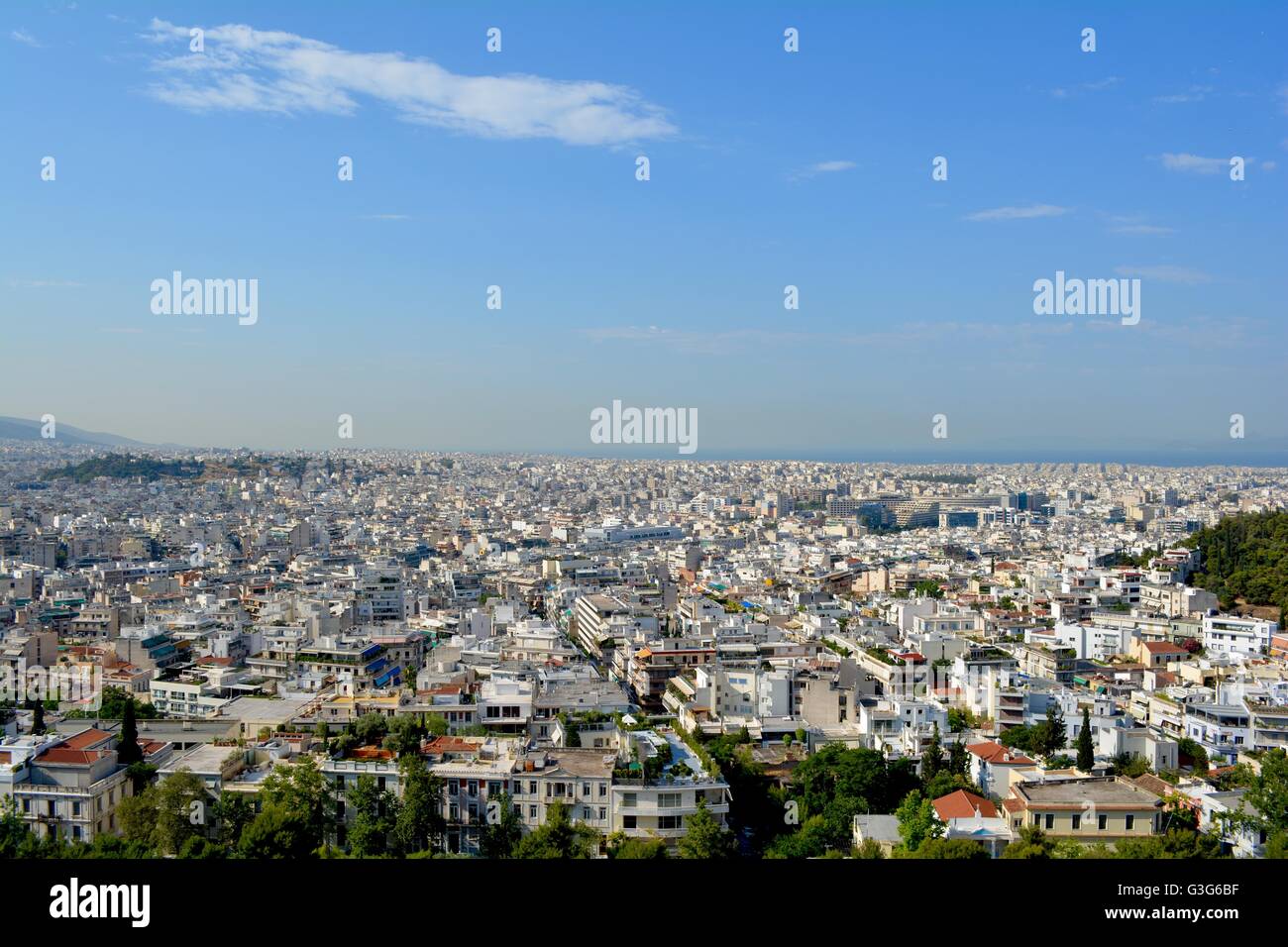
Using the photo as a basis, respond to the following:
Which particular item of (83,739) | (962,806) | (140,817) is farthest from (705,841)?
(83,739)

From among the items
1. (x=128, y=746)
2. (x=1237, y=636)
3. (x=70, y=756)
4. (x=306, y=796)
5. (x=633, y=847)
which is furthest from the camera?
(x=1237, y=636)

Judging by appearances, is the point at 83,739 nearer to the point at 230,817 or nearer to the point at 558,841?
the point at 230,817

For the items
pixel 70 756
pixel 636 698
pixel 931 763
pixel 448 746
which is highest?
pixel 70 756

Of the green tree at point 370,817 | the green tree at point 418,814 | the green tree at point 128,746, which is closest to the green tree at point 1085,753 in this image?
the green tree at point 418,814

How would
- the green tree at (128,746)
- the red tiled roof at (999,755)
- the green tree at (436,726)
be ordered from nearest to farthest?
the green tree at (128,746), the red tiled roof at (999,755), the green tree at (436,726)

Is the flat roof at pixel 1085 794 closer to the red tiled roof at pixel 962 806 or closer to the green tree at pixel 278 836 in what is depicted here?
the red tiled roof at pixel 962 806
